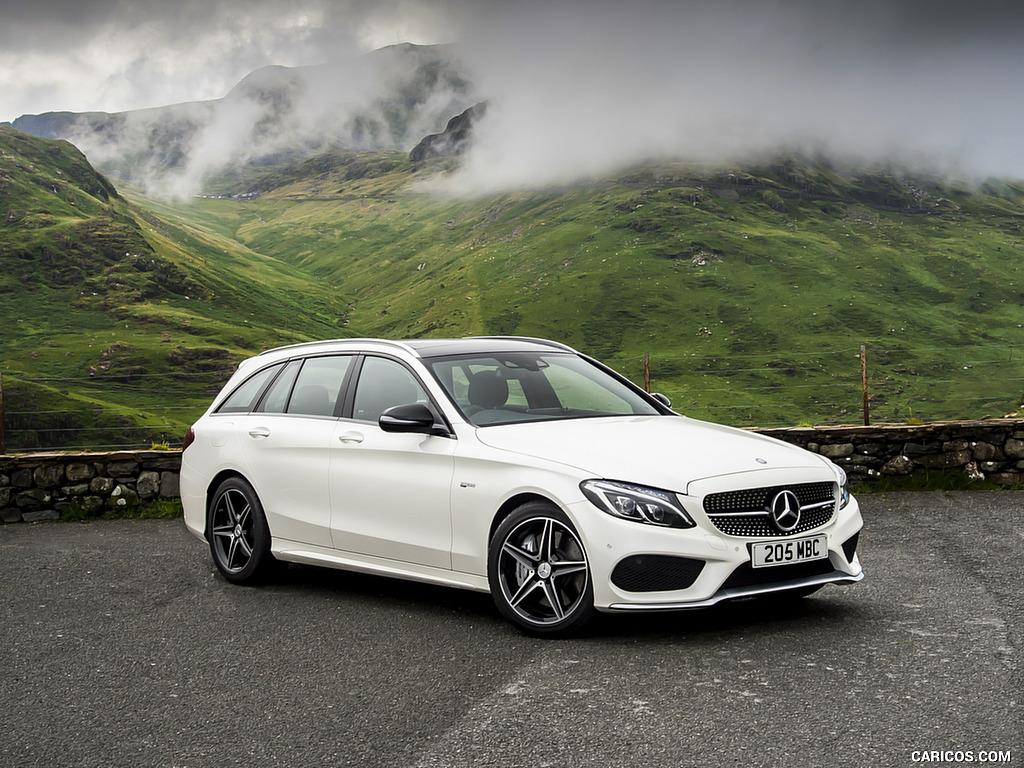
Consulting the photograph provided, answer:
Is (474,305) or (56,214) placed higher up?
(56,214)

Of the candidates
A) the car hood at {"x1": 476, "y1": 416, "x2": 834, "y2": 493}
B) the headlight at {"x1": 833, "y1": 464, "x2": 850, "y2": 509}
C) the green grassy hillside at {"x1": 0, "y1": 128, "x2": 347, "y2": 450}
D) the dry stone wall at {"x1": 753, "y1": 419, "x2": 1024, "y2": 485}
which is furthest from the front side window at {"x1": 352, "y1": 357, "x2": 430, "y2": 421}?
the green grassy hillside at {"x1": 0, "y1": 128, "x2": 347, "y2": 450}

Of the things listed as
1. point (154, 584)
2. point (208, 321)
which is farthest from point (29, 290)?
point (154, 584)

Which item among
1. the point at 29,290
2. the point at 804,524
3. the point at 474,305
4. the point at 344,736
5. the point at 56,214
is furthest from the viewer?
the point at 56,214

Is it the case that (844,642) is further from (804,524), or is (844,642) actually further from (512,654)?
(512,654)

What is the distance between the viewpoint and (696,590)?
5176mm

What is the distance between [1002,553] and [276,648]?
541cm

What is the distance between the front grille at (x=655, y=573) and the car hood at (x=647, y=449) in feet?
1.22

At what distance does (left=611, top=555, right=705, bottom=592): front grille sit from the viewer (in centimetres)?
516

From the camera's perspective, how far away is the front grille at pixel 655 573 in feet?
16.9

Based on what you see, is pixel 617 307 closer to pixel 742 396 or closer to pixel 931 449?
pixel 742 396

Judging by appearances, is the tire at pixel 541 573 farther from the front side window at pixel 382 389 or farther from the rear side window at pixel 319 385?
the rear side window at pixel 319 385

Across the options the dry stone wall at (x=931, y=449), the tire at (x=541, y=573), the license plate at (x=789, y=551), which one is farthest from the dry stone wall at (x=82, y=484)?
the license plate at (x=789, y=551)

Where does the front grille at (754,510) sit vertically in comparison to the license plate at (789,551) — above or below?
above

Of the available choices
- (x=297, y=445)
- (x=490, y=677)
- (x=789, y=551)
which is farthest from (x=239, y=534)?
(x=789, y=551)
